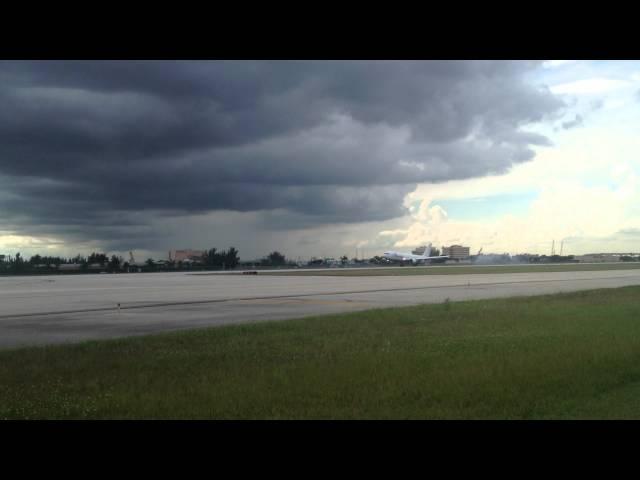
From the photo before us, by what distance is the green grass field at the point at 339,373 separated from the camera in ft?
30.7

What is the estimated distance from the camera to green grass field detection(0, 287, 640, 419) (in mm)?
9359

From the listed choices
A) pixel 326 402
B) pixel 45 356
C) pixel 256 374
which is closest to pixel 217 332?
pixel 45 356

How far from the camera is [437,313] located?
23297 millimetres

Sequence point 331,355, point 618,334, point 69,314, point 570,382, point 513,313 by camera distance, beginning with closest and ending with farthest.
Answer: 1. point 570,382
2. point 331,355
3. point 618,334
4. point 513,313
5. point 69,314

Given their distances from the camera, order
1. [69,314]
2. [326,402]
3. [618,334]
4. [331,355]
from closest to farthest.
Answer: [326,402] → [331,355] → [618,334] → [69,314]

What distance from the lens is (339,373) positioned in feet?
38.5

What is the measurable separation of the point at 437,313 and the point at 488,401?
13.6 meters

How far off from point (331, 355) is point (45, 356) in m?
6.63
